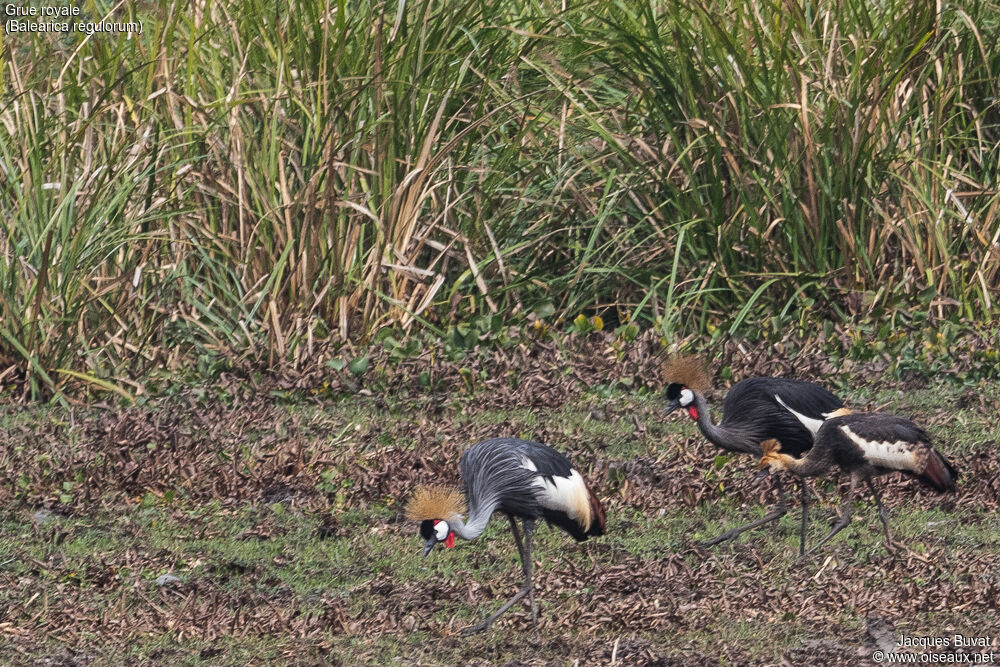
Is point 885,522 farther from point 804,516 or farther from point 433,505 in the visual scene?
point 433,505

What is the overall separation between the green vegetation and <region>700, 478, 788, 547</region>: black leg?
2657mm

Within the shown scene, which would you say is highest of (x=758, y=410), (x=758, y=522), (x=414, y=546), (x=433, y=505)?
(x=433, y=505)

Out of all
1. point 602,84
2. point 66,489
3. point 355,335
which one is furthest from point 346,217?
point 66,489

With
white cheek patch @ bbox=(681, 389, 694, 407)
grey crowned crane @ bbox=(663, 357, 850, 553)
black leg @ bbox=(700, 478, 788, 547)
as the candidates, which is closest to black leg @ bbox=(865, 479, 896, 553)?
black leg @ bbox=(700, 478, 788, 547)

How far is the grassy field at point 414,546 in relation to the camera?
488cm

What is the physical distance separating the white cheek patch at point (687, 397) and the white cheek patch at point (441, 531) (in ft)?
5.47

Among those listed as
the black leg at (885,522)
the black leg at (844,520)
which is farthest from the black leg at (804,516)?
the black leg at (885,522)

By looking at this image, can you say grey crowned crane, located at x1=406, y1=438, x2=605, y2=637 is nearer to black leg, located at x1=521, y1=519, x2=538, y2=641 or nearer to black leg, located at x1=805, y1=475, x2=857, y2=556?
black leg, located at x1=521, y1=519, x2=538, y2=641

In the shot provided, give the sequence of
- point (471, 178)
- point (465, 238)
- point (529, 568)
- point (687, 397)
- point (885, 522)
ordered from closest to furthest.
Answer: point (529, 568) → point (885, 522) → point (687, 397) → point (465, 238) → point (471, 178)

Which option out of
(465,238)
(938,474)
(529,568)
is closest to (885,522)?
(938,474)

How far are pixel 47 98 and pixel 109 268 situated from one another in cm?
104

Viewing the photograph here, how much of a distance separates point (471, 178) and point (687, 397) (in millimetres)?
3311

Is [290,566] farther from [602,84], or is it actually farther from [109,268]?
[602,84]

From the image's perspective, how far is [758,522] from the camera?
5.95 metres
